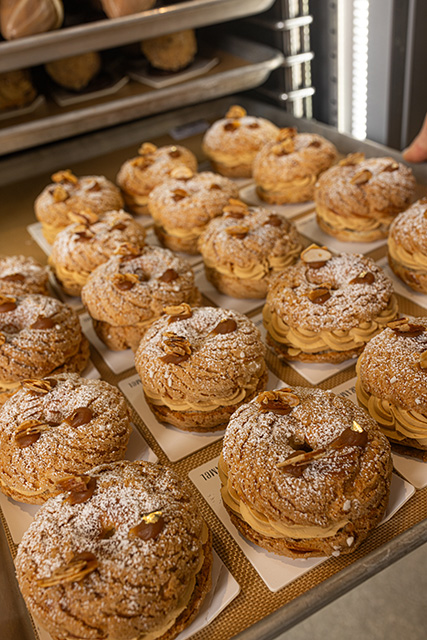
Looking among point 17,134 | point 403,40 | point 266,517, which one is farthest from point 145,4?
point 266,517

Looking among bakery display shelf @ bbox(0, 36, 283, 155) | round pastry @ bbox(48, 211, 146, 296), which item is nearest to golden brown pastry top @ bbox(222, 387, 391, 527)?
round pastry @ bbox(48, 211, 146, 296)

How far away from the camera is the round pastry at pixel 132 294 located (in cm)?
232

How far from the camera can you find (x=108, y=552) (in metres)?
1.41

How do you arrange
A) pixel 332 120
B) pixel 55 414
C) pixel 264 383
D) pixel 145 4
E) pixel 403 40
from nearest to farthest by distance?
pixel 55 414 → pixel 264 383 → pixel 145 4 → pixel 403 40 → pixel 332 120

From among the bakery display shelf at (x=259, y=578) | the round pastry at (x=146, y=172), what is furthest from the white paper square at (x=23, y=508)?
the round pastry at (x=146, y=172)

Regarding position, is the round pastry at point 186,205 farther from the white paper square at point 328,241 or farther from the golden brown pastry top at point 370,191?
the golden brown pastry top at point 370,191

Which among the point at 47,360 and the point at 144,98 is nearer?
the point at 47,360

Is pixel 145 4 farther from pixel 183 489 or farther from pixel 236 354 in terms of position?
pixel 183 489

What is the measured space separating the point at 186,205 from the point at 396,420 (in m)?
1.63

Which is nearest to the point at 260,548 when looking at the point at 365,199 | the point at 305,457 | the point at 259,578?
the point at 259,578

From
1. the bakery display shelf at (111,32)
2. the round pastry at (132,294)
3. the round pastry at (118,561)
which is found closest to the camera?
the round pastry at (118,561)

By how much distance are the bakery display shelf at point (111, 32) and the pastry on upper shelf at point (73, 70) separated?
2.58 feet

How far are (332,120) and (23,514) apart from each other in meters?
3.15

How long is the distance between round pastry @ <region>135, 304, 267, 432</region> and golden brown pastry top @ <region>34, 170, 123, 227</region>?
1.29 m
